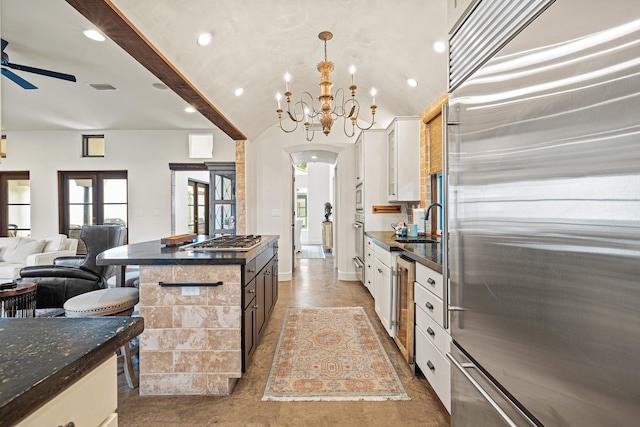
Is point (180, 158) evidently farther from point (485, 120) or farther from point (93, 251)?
point (485, 120)

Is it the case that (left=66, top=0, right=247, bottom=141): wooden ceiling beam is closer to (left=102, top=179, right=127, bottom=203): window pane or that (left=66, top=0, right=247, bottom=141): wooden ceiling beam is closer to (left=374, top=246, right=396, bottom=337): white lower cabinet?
(left=374, top=246, right=396, bottom=337): white lower cabinet

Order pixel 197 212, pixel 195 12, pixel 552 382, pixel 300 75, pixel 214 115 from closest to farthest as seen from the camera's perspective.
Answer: pixel 552 382 → pixel 195 12 → pixel 214 115 → pixel 300 75 → pixel 197 212

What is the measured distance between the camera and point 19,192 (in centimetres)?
642

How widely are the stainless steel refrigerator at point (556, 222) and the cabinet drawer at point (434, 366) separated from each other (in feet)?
1.96

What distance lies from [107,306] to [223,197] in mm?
3255

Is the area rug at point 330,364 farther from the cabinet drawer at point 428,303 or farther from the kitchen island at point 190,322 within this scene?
the cabinet drawer at point 428,303

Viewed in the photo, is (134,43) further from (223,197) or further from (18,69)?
(223,197)

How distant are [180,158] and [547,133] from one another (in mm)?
6631

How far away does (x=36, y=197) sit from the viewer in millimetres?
6223

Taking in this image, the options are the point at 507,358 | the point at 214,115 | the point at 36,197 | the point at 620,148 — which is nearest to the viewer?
the point at 620,148

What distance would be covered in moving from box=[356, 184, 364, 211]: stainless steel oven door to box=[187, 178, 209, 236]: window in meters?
4.36

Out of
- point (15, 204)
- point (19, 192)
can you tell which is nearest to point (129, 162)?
point (19, 192)

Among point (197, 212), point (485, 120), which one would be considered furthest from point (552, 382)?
point (197, 212)

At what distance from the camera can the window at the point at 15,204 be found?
20.7 feet
